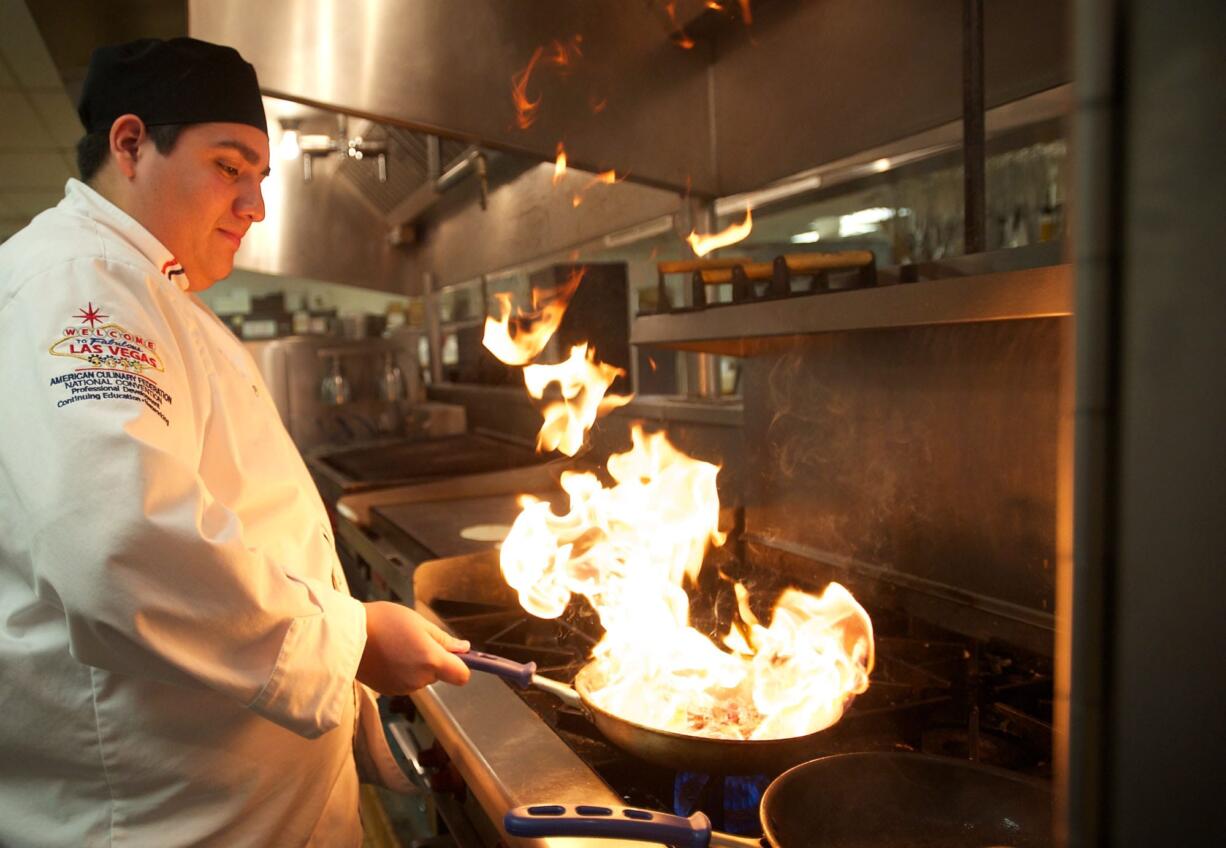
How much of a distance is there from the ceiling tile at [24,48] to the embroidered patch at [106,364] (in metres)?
2.95

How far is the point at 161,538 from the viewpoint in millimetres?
1082

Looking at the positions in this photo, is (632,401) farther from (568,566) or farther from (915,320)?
(915,320)

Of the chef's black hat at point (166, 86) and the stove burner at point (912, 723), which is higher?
the chef's black hat at point (166, 86)

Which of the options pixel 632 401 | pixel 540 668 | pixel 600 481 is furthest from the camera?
pixel 632 401

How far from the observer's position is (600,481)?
2.10 m

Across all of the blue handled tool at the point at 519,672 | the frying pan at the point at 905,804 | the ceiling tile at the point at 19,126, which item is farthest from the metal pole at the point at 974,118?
the ceiling tile at the point at 19,126

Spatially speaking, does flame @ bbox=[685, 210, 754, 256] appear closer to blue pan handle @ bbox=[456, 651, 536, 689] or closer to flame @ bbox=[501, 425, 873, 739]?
flame @ bbox=[501, 425, 873, 739]

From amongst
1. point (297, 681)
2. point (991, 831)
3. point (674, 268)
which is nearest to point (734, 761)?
point (991, 831)

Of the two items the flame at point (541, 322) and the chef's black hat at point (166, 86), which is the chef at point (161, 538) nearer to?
the chef's black hat at point (166, 86)

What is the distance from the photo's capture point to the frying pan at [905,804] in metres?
0.98

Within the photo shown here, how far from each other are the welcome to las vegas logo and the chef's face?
12.5 inches

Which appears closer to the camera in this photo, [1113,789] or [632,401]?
[1113,789]

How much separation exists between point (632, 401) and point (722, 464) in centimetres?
53

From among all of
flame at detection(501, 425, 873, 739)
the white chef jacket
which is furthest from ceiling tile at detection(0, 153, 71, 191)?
flame at detection(501, 425, 873, 739)
